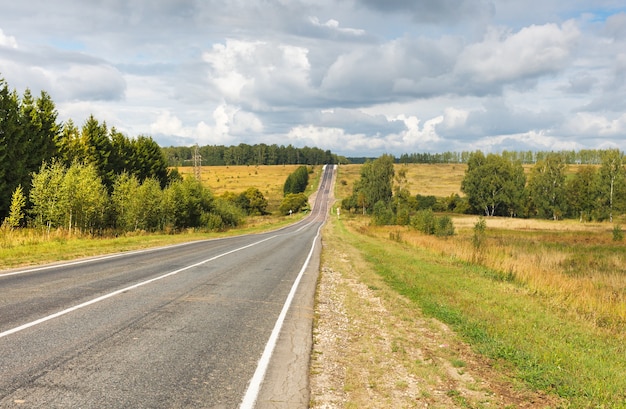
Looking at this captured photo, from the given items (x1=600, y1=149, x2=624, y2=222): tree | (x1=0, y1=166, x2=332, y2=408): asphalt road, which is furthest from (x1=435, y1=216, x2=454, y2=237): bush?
(x1=600, y1=149, x2=624, y2=222): tree

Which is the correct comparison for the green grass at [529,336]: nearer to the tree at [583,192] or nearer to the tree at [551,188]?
the tree at [583,192]

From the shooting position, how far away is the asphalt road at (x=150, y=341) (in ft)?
16.5

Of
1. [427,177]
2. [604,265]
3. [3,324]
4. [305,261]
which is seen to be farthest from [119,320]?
[427,177]

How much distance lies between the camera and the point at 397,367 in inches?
260

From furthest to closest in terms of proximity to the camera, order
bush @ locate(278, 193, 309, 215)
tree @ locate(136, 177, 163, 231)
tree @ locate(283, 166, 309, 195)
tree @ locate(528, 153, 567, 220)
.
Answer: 1. tree @ locate(283, 166, 309, 195)
2. bush @ locate(278, 193, 309, 215)
3. tree @ locate(528, 153, 567, 220)
4. tree @ locate(136, 177, 163, 231)

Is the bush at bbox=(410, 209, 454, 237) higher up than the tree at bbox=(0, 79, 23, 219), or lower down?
lower down

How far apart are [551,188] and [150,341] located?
100 metres

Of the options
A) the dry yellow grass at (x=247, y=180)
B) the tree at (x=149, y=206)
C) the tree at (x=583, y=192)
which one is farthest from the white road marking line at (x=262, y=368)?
the dry yellow grass at (x=247, y=180)

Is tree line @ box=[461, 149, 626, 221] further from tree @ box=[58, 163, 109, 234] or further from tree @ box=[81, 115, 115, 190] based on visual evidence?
tree @ box=[58, 163, 109, 234]

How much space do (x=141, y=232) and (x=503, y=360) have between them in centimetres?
3649

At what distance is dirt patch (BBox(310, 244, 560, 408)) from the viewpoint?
17.8 feet

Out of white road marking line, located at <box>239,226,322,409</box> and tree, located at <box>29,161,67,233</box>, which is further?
tree, located at <box>29,161,67,233</box>

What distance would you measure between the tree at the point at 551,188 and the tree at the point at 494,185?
181 inches

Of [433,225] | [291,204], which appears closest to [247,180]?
[291,204]
